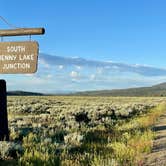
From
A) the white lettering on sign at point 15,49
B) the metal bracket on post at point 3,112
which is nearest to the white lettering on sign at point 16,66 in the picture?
the white lettering on sign at point 15,49

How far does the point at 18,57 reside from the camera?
10859mm

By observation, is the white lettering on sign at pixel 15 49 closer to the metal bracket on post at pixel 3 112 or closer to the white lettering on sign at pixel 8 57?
the white lettering on sign at pixel 8 57

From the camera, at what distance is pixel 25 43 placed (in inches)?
428

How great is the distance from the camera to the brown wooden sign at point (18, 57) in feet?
35.1

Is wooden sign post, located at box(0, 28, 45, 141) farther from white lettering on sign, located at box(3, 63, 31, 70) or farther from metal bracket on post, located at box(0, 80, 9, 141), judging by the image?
metal bracket on post, located at box(0, 80, 9, 141)

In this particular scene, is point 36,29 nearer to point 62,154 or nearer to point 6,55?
point 6,55

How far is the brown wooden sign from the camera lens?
1069cm

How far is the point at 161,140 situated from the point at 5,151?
16.5 feet

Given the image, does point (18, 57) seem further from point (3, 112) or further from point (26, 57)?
point (3, 112)

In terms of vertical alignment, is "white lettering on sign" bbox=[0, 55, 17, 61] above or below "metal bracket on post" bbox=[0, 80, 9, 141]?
above

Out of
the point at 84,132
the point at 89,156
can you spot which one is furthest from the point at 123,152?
the point at 84,132

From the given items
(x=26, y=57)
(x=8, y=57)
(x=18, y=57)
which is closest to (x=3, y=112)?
(x=8, y=57)

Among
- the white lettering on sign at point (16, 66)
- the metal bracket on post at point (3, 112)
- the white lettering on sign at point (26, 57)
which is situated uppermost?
the white lettering on sign at point (26, 57)

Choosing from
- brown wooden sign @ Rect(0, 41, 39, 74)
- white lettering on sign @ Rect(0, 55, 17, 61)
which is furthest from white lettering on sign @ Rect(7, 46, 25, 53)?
white lettering on sign @ Rect(0, 55, 17, 61)
